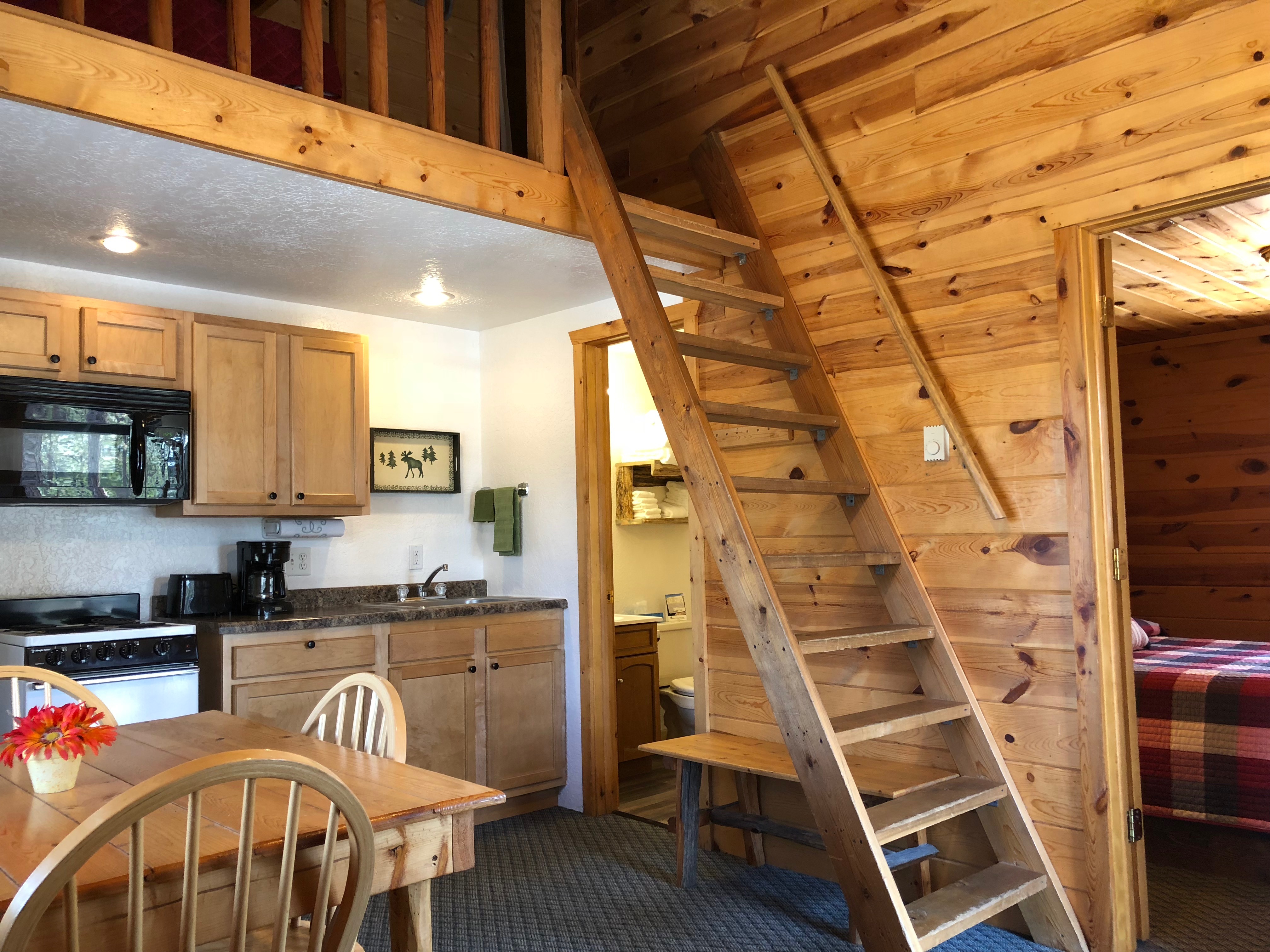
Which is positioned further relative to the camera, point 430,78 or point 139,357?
point 139,357

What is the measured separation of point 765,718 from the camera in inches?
144

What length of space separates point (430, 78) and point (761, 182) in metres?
1.31

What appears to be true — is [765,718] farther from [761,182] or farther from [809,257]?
[761,182]

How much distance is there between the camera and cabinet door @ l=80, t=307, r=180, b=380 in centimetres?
352

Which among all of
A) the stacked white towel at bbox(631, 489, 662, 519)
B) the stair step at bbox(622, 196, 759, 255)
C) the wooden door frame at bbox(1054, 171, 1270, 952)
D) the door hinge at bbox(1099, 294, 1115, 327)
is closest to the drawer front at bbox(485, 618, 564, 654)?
the stacked white towel at bbox(631, 489, 662, 519)

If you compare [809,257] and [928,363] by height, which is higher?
[809,257]

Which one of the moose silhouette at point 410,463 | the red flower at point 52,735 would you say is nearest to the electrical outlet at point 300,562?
the moose silhouette at point 410,463

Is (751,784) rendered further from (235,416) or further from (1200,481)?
(1200,481)

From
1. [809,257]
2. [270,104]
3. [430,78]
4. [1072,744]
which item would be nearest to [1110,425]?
[1072,744]

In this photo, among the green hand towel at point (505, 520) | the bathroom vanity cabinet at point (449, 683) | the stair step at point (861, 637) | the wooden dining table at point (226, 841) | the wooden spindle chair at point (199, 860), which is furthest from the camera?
the green hand towel at point (505, 520)

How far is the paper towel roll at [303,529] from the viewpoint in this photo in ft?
14.1

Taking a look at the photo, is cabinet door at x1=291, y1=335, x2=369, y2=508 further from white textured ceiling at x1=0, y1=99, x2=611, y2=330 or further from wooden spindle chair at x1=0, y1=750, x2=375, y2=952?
wooden spindle chair at x1=0, y1=750, x2=375, y2=952

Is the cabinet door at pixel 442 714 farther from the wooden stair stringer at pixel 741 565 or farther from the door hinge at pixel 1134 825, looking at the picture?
the door hinge at pixel 1134 825

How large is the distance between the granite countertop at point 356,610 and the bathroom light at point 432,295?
1336 millimetres
